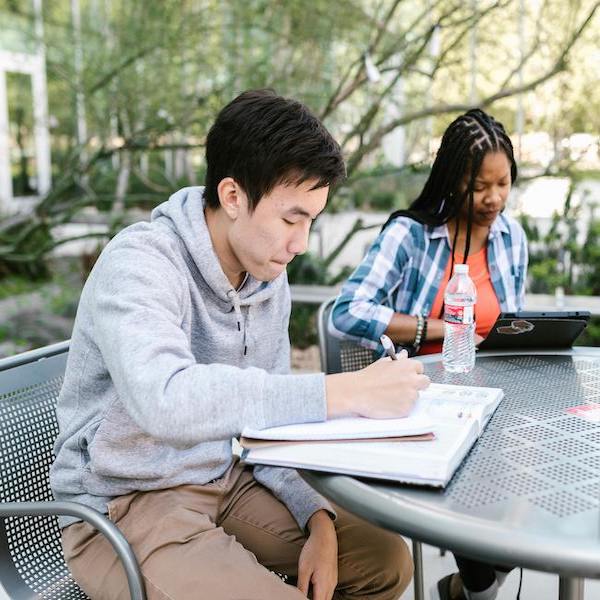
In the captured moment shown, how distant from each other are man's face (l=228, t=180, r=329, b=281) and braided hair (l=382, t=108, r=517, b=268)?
0.89 m

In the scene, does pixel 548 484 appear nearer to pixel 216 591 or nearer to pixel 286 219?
pixel 216 591

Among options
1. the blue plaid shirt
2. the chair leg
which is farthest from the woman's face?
the chair leg

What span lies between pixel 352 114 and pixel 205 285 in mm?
3357

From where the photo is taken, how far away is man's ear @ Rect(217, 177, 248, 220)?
154 cm

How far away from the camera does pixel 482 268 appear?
96.7 inches

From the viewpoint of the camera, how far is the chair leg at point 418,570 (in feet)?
6.99

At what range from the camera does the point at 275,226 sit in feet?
5.00

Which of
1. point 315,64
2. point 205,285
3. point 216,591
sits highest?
point 315,64

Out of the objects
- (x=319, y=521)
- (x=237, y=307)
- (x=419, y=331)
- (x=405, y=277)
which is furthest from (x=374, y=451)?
(x=405, y=277)

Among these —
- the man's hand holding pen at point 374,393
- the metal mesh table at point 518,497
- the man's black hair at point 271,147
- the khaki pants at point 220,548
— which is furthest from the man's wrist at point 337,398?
the man's black hair at point 271,147

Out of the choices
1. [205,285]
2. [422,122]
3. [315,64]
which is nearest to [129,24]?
[315,64]

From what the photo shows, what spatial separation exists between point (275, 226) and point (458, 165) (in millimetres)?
1009

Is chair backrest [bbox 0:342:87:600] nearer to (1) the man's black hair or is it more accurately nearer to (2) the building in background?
(1) the man's black hair

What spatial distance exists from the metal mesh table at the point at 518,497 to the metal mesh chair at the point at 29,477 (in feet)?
2.35
